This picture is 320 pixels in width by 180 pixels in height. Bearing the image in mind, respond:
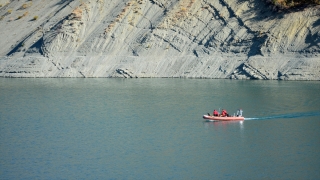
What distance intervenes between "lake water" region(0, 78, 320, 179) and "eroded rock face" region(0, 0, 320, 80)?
5.79m

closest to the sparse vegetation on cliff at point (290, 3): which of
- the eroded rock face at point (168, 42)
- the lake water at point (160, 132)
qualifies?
the eroded rock face at point (168, 42)

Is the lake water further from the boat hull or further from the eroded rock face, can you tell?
the eroded rock face

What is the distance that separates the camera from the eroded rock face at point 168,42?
6544 cm

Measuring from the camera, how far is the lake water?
29812 mm

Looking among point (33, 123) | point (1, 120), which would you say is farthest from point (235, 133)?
point (1, 120)

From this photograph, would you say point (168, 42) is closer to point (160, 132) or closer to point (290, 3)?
point (290, 3)

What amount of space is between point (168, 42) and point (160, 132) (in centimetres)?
3476

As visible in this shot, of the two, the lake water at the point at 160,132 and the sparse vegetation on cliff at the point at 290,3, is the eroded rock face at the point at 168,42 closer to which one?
the sparse vegetation on cliff at the point at 290,3

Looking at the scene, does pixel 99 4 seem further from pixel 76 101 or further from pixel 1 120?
pixel 1 120

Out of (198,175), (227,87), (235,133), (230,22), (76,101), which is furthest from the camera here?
(230,22)

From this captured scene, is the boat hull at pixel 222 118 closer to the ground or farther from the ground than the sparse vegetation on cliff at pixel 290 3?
closer to the ground

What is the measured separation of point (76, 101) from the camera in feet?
172

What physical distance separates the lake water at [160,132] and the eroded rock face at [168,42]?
5.79 m

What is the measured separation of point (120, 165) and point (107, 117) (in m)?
13.8
